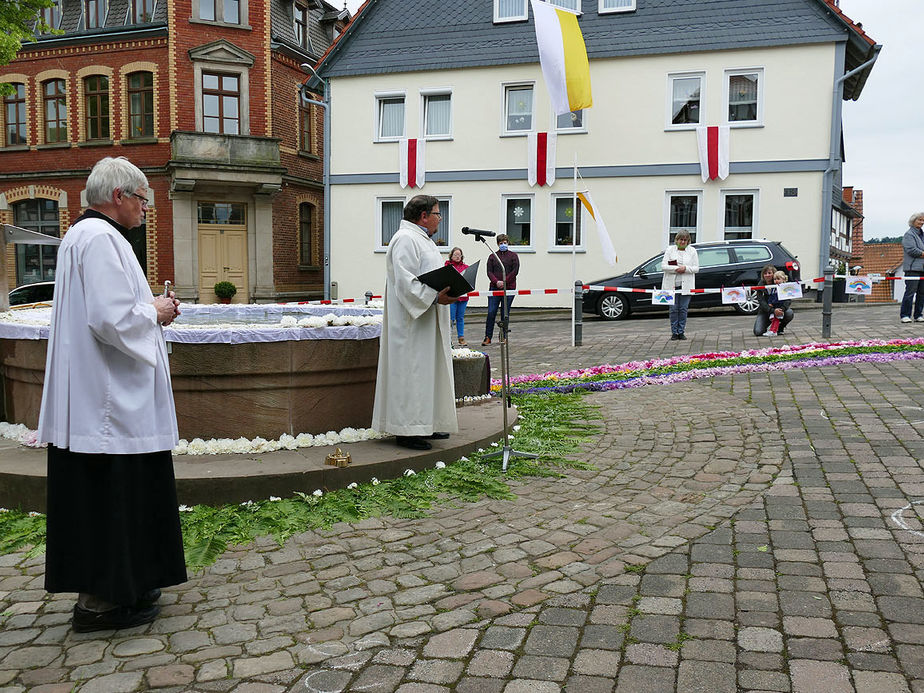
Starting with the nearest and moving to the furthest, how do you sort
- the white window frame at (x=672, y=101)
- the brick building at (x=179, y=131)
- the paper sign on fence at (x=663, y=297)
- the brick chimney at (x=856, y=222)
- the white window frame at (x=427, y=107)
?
the paper sign on fence at (x=663, y=297), the white window frame at (x=672, y=101), the white window frame at (x=427, y=107), the brick building at (x=179, y=131), the brick chimney at (x=856, y=222)

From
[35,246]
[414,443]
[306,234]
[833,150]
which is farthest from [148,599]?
[35,246]

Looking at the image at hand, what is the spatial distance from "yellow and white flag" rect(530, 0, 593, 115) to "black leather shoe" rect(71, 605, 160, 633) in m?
11.9

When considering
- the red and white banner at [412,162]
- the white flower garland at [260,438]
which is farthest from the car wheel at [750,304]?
the white flower garland at [260,438]

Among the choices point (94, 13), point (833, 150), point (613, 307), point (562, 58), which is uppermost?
point (94, 13)

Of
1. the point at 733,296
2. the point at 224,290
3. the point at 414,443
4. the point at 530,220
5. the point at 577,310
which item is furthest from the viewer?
the point at 224,290

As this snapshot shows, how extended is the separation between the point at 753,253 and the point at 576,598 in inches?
637

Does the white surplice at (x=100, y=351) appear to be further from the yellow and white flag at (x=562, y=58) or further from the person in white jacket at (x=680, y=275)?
the yellow and white flag at (x=562, y=58)

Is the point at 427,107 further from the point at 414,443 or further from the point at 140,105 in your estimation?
the point at 414,443

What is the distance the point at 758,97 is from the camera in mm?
21922

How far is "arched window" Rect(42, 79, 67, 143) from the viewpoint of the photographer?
2841 cm

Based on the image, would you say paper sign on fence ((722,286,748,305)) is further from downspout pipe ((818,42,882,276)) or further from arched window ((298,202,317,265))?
arched window ((298,202,317,265))

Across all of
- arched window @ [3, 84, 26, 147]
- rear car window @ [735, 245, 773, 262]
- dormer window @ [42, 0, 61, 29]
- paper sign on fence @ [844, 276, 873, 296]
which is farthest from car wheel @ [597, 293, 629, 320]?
dormer window @ [42, 0, 61, 29]

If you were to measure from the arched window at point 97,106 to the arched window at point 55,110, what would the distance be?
3.19 ft

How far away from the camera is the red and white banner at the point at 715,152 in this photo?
22156 millimetres
